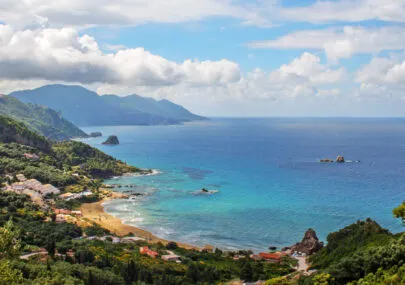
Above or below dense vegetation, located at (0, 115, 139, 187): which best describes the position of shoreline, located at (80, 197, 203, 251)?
below

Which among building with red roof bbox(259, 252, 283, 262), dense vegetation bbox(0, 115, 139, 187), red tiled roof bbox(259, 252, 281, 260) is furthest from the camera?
dense vegetation bbox(0, 115, 139, 187)

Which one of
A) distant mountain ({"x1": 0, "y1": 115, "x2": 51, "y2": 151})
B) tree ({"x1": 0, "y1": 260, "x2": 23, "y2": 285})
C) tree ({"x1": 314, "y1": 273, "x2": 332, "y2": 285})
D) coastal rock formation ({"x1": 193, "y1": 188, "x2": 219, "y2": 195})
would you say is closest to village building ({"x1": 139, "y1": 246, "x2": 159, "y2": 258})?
tree ({"x1": 314, "y1": 273, "x2": 332, "y2": 285})

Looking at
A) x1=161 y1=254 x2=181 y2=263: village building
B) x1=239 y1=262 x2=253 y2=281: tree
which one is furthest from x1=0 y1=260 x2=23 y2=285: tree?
x1=239 y1=262 x2=253 y2=281: tree

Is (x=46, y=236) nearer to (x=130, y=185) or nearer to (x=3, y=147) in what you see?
(x=130, y=185)

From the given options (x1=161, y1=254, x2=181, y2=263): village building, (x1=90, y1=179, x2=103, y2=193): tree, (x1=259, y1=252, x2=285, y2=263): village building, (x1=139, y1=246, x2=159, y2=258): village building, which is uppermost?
(x1=90, y1=179, x2=103, y2=193): tree

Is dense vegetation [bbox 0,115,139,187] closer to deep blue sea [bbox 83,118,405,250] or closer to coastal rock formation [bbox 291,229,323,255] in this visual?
deep blue sea [bbox 83,118,405,250]

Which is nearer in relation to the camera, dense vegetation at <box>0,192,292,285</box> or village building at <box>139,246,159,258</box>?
dense vegetation at <box>0,192,292,285</box>

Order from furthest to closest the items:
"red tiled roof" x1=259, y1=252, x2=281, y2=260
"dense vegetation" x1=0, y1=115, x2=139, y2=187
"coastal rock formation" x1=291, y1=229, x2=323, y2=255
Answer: "dense vegetation" x1=0, y1=115, x2=139, y2=187 → "coastal rock formation" x1=291, y1=229, x2=323, y2=255 → "red tiled roof" x1=259, y1=252, x2=281, y2=260
